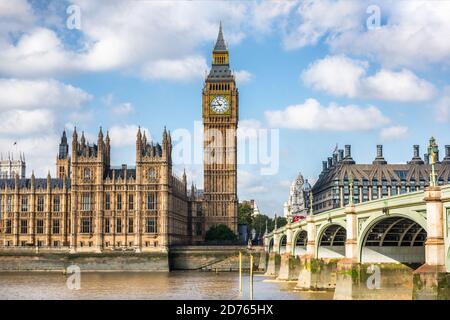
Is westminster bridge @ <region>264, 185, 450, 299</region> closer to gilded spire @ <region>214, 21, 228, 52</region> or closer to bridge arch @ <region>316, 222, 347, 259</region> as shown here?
bridge arch @ <region>316, 222, 347, 259</region>

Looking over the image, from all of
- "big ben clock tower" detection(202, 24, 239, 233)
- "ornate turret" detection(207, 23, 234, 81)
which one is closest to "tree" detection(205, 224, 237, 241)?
"big ben clock tower" detection(202, 24, 239, 233)

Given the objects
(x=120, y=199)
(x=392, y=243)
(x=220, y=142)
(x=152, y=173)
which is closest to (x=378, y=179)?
(x=220, y=142)

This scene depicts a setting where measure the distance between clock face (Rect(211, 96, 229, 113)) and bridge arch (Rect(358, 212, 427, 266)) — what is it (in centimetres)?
10933

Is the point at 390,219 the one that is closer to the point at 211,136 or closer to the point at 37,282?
the point at 37,282

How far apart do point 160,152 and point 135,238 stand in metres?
15.5

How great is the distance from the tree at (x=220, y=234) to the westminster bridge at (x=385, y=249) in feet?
233

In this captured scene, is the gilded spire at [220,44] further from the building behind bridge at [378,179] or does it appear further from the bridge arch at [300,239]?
the bridge arch at [300,239]

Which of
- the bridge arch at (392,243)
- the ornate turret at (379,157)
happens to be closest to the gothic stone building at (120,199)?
the ornate turret at (379,157)

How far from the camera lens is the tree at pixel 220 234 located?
160 m

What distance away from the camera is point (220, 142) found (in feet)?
562

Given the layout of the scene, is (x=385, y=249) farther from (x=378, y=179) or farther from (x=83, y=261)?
(x=378, y=179)

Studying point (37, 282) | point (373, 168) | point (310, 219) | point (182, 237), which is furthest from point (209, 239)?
point (310, 219)

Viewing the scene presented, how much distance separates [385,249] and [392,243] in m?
1.07

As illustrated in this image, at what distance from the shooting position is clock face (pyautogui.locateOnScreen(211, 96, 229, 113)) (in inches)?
6777
